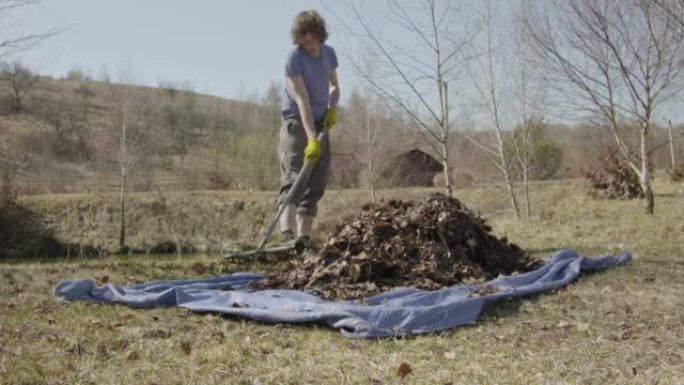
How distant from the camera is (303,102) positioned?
16.9 ft

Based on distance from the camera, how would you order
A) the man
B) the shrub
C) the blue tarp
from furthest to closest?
1. the shrub
2. the man
3. the blue tarp

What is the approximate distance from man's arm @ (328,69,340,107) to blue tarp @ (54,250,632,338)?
201 centimetres

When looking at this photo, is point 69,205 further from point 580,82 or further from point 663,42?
point 663,42

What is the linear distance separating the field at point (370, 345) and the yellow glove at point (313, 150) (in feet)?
6.09

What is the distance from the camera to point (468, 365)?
2.42m

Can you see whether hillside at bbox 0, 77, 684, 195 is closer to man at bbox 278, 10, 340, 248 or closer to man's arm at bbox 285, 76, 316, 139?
man at bbox 278, 10, 340, 248

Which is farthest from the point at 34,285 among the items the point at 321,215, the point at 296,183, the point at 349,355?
the point at 321,215

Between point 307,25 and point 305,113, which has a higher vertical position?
point 307,25

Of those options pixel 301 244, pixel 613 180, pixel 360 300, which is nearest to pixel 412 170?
pixel 613 180

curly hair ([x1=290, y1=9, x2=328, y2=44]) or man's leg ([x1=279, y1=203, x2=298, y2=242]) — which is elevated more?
curly hair ([x1=290, y1=9, x2=328, y2=44])

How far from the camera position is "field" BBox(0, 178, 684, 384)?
231 cm

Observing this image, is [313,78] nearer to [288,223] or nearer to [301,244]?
[288,223]

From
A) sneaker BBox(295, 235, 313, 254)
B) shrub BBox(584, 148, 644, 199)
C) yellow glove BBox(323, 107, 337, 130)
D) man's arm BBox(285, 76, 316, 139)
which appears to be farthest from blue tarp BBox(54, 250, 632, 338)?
shrub BBox(584, 148, 644, 199)

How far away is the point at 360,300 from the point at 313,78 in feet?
8.51
